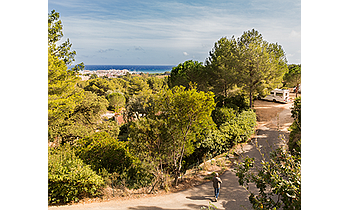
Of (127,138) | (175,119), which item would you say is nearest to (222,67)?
(175,119)

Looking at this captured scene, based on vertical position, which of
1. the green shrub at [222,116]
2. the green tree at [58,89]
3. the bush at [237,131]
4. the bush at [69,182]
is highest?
the green tree at [58,89]

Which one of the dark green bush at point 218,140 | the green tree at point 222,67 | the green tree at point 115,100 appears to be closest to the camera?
the dark green bush at point 218,140

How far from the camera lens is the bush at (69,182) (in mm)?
4754

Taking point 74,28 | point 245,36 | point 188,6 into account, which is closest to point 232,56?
point 245,36

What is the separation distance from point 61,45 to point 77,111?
12.2 ft

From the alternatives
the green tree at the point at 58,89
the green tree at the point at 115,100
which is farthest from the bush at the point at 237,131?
the green tree at the point at 115,100

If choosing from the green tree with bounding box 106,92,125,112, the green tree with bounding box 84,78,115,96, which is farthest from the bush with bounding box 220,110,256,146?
the green tree with bounding box 84,78,115,96

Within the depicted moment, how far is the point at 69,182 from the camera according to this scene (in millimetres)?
4793

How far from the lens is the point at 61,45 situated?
300 inches

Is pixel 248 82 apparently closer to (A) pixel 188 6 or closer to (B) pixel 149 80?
(A) pixel 188 6

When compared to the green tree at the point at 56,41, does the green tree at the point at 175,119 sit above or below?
below

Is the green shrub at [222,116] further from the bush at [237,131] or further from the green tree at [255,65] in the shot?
the green tree at [255,65]
